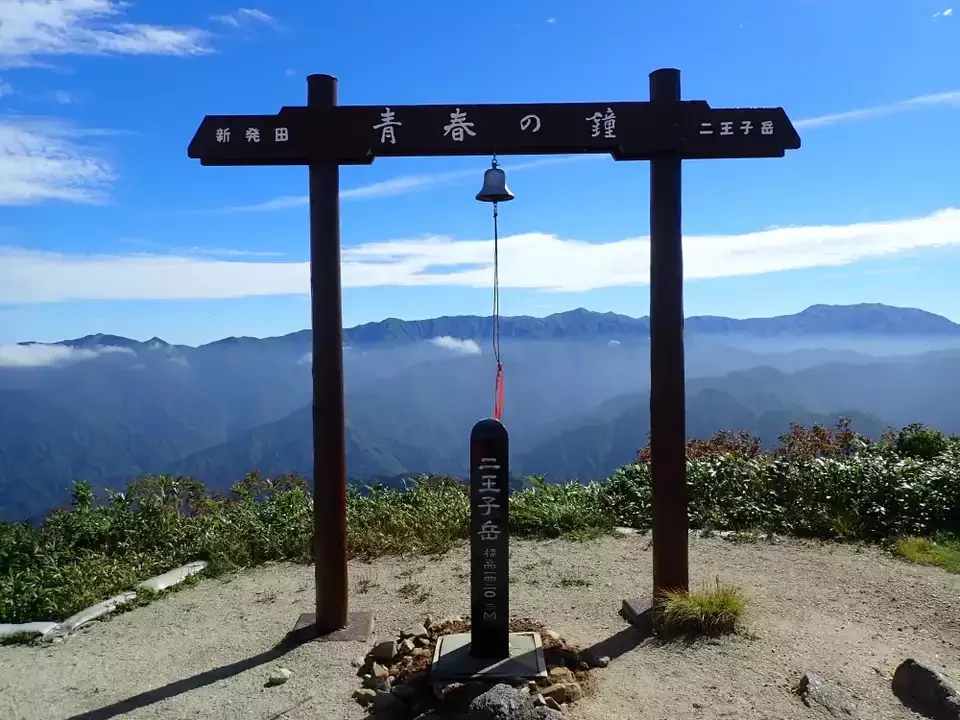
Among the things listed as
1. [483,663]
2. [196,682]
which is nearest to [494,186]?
[483,663]

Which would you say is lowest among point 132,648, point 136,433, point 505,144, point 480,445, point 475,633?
point 136,433

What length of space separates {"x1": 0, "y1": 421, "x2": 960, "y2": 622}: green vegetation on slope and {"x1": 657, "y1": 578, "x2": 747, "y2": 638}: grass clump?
265 cm

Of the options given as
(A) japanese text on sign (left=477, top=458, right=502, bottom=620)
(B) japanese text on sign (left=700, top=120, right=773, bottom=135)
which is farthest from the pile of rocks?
(B) japanese text on sign (left=700, top=120, right=773, bottom=135)

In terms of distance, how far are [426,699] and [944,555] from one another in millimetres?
5084

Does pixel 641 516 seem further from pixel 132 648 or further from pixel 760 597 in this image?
pixel 132 648

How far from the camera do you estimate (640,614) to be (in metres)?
5.18

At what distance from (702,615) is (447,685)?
1744 millimetres

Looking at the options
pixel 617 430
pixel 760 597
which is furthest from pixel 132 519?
pixel 617 430

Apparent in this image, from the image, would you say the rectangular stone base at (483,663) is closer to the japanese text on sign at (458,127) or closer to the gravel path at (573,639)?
the gravel path at (573,639)

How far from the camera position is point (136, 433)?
177ft

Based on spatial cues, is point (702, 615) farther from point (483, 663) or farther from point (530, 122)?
point (530, 122)

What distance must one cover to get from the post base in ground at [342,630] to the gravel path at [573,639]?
112mm

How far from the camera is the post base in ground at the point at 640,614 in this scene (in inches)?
198

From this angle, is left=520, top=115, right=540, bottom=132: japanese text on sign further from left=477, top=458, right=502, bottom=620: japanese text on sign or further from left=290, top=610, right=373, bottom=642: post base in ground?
left=290, top=610, right=373, bottom=642: post base in ground
